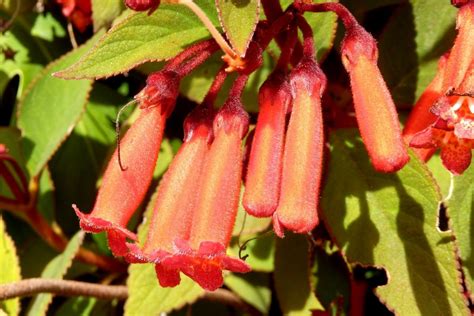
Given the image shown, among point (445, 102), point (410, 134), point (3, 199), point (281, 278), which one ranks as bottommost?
point (281, 278)

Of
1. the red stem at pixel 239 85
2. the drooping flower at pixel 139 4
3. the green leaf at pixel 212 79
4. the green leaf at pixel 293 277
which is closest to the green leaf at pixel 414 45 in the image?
the green leaf at pixel 212 79

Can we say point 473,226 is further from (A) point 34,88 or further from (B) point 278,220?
(A) point 34,88

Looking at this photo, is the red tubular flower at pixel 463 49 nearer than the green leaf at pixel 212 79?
Yes

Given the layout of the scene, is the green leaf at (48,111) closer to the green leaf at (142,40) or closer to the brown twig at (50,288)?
the brown twig at (50,288)

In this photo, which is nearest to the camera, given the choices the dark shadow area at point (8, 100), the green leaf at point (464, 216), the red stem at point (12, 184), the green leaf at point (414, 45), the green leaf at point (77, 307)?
the green leaf at point (464, 216)

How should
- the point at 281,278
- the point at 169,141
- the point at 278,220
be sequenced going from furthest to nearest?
1. the point at 169,141
2. the point at 281,278
3. the point at 278,220

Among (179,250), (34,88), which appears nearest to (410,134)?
(179,250)

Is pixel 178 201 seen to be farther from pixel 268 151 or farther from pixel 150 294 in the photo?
pixel 150 294
